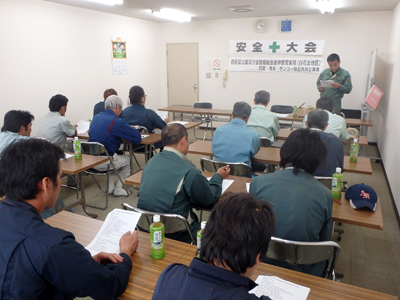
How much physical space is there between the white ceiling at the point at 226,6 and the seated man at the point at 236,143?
320cm

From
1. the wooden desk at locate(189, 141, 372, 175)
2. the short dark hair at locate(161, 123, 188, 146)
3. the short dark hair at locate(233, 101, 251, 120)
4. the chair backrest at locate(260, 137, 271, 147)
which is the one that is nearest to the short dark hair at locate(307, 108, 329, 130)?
the wooden desk at locate(189, 141, 372, 175)

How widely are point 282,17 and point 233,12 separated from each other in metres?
1.20

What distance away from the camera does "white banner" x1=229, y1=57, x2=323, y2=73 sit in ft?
22.6

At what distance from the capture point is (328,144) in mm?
2695

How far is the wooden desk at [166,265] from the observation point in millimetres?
1243

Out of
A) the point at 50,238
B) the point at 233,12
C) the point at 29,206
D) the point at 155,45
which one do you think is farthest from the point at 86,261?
the point at 155,45

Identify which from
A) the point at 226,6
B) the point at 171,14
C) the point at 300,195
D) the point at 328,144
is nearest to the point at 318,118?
the point at 328,144

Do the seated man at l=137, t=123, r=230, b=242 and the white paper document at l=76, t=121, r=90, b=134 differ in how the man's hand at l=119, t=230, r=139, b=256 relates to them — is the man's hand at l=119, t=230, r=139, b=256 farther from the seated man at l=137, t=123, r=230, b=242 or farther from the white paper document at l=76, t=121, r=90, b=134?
the white paper document at l=76, t=121, r=90, b=134

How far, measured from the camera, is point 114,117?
12.6 feet

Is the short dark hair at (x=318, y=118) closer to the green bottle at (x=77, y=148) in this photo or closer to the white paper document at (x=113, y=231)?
the white paper document at (x=113, y=231)

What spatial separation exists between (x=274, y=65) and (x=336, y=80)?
1.98 m

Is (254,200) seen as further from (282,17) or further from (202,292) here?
(282,17)

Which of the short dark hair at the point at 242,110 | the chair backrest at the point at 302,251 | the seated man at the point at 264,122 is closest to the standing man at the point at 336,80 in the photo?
the seated man at the point at 264,122

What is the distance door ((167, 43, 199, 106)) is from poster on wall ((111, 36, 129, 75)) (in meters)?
1.51
